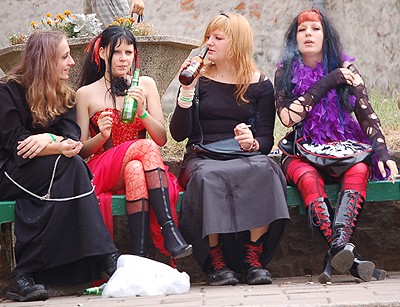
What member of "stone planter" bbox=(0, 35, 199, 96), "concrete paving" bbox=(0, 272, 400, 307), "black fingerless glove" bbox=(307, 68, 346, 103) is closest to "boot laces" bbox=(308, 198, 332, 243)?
"concrete paving" bbox=(0, 272, 400, 307)

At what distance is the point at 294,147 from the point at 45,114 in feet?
4.34

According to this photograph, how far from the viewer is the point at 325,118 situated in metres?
5.47

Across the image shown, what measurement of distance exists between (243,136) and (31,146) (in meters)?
1.08

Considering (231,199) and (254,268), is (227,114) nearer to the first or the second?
(231,199)

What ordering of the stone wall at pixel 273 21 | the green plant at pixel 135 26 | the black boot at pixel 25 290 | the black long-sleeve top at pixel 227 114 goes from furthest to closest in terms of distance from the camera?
the stone wall at pixel 273 21
the green plant at pixel 135 26
the black long-sleeve top at pixel 227 114
the black boot at pixel 25 290

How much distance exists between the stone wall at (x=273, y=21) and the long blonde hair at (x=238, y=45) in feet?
A: 14.4

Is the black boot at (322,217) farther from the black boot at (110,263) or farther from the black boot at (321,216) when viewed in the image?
the black boot at (110,263)

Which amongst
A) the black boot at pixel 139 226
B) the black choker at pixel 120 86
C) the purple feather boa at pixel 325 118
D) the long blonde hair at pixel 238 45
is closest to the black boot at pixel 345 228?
the purple feather boa at pixel 325 118

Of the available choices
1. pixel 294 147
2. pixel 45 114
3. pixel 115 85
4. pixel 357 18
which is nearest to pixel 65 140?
pixel 45 114

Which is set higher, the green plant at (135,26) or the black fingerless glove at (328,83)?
the green plant at (135,26)

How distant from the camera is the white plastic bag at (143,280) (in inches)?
189

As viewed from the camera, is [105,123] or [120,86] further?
[120,86]

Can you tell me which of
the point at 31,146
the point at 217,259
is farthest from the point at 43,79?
the point at 217,259

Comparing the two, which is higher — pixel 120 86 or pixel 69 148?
pixel 120 86
